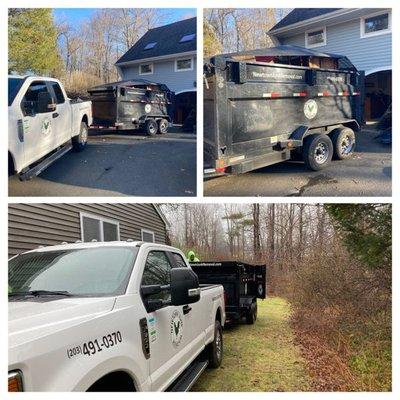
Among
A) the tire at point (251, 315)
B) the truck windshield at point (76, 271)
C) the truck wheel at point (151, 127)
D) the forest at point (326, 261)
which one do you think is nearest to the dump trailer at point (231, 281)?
the tire at point (251, 315)

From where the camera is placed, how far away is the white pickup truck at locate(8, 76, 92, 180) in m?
4.75

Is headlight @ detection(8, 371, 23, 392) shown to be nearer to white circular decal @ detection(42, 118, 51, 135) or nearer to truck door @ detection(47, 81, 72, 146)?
white circular decal @ detection(42, 118, 51, 135)

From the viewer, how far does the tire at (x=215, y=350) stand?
5.50m

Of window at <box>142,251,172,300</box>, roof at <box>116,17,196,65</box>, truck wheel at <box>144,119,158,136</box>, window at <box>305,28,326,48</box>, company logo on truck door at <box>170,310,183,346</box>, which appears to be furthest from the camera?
truck wheel at <box>144,119,158,136</box>

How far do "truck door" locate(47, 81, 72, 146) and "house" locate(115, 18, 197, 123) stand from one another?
812 millimetres

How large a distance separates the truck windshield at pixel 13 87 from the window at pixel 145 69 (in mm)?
1716

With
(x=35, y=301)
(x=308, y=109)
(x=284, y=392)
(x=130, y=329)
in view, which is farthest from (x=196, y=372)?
(x=308, y=109)

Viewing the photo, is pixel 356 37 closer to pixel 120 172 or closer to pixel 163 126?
pixel 163 126

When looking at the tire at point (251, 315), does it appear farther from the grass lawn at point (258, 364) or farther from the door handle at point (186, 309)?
the door handle at point (186, 309)

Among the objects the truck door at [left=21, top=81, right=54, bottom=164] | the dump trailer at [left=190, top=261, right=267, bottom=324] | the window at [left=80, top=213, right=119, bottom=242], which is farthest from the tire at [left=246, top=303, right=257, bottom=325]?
the truck door at [left=21, top=81, right=54, bottom=164]

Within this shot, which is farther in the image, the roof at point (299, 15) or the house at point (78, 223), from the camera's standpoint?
the house at point (78, 223)

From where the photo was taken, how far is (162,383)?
141 inches
